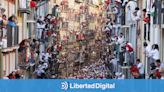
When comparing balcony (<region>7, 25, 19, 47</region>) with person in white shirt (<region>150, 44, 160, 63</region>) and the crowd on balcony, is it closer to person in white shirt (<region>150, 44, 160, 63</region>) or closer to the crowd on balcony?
the crowd on balcony

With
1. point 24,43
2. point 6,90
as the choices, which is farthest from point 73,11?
point 6,90

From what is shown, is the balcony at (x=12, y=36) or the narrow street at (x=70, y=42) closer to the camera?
the narrow street at (x=70, y=42)

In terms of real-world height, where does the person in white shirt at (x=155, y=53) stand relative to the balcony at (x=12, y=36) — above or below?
below

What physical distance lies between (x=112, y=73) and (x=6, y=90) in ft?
108

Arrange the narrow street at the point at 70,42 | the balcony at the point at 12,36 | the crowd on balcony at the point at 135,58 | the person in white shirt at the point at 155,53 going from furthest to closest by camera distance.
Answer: the balcony at the point at 12,36 → the narrow street at the point at 70,42 → the person in white shirt at the point at 155,53 → the crowd on balcony at the point at 135,58

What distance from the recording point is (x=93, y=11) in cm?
9844

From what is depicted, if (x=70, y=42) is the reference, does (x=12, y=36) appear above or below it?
above

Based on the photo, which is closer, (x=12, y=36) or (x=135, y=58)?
(x=12, y=36)

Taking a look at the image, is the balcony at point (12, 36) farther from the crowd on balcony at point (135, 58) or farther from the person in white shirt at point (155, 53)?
the person in white shirt at point (155, 53)

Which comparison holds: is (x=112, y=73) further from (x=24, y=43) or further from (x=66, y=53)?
(x=66, y=53)

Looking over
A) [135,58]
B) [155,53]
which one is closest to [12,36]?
[135,58]

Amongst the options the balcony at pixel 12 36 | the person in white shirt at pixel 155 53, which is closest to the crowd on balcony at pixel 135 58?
the person in white shirt at pixel 155 53

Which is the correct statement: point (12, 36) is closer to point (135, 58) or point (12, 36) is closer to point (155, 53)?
point (135, 58)

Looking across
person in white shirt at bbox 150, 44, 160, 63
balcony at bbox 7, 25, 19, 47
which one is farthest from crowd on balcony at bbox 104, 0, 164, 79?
balcony at bbox 7, 25, 19, 47
